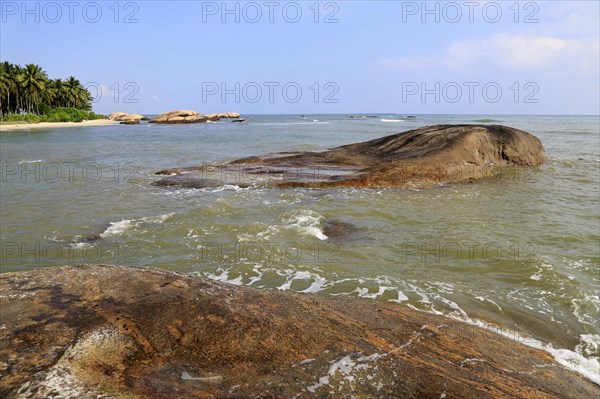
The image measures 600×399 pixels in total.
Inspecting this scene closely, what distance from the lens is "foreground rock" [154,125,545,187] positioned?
46.5 feet

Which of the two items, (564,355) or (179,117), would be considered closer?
(564,355)

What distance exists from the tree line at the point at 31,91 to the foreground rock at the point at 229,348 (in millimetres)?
71106

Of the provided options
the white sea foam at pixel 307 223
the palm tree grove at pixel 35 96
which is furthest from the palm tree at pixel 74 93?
the white sea foam at pixel 307 223

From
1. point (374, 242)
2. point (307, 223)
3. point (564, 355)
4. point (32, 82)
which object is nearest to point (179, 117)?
point (32, 82)

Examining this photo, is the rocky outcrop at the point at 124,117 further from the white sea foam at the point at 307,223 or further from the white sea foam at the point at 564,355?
the white sea foam at the point at 564,355

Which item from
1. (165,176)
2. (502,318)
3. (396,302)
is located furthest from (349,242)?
(165,176)

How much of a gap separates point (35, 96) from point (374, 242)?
77978 millimetres

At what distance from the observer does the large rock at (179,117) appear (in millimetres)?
91556

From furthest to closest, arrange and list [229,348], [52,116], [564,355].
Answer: [52,116] → [564,355] → [229,348]

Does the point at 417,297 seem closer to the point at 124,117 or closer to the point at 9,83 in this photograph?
the point at 9,83

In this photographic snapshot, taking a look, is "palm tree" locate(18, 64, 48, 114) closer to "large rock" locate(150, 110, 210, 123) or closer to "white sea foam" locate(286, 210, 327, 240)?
"large rock" locate(150, 110, 210, 123)

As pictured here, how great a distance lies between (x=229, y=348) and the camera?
3.37m

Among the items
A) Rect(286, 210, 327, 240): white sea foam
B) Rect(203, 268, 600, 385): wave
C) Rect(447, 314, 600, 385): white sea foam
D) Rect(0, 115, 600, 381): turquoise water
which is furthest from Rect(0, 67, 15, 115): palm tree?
Rect(447, 314, 600, 385): white sea foam

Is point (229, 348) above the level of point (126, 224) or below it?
below
